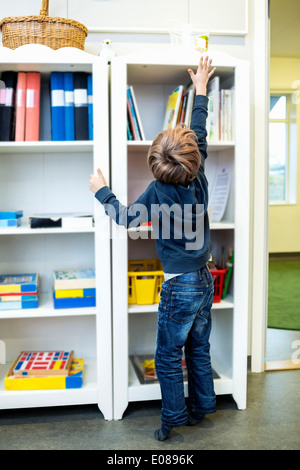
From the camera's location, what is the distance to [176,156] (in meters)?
1.79

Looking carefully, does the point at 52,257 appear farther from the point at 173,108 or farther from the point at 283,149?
the point at 283,149

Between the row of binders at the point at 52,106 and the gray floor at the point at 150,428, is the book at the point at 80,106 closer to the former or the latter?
the row of binders at the point at 52,106

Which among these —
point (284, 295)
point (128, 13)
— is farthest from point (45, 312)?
point (284, 295)

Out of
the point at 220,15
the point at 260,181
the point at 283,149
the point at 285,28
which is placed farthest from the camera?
the point at 283,149

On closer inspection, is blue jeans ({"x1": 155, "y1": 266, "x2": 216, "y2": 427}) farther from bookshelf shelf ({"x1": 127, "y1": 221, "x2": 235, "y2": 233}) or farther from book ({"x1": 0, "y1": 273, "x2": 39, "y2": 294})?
book ({"x1": 0, "y1": 273, "x2": 39, "y2": 294})

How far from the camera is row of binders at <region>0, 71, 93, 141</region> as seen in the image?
7.12 feet

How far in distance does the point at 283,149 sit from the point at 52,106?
18.0 ft

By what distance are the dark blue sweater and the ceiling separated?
255 cm

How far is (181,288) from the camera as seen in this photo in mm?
1926

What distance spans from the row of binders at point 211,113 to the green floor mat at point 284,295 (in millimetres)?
2135

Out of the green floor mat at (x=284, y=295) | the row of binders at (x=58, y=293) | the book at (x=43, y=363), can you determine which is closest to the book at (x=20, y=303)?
the row of binders at (x=58, y=293)

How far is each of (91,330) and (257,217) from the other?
116 centimetres
